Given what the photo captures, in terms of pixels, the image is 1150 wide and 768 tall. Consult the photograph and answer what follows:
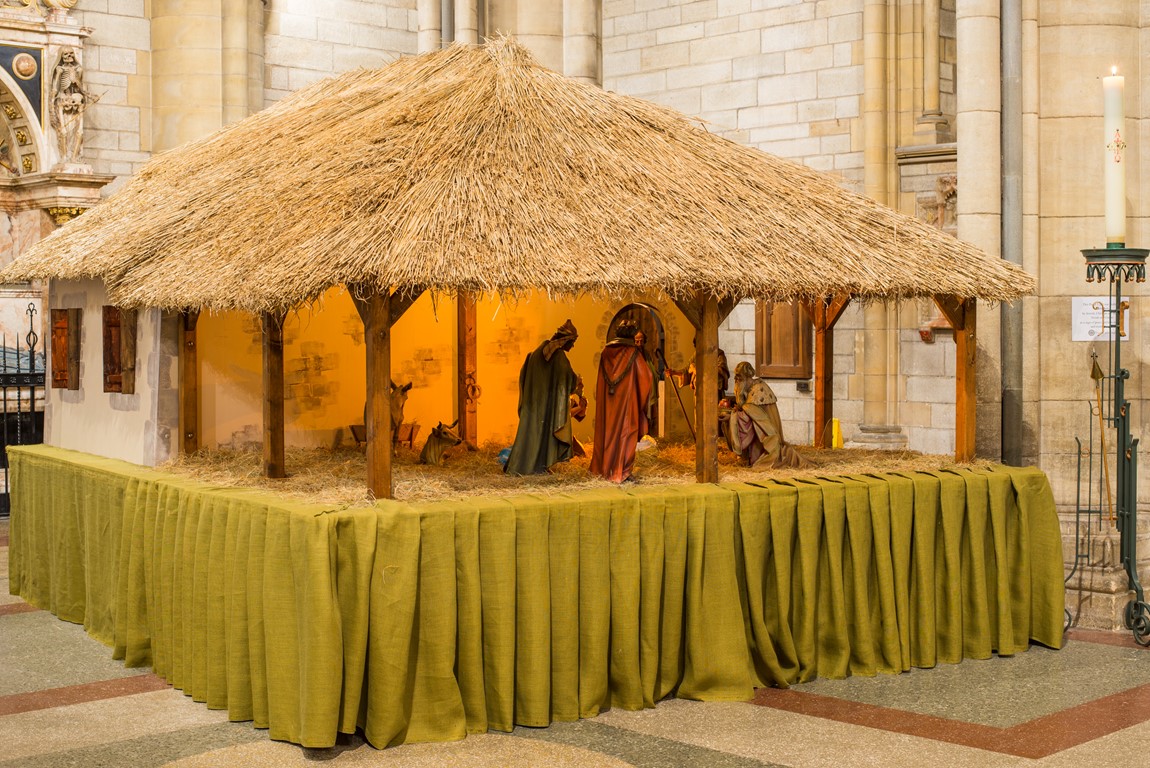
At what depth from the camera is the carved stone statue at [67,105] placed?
17.0 metres

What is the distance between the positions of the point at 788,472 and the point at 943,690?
182cm

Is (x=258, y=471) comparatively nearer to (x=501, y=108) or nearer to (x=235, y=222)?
(x=235, y=222)

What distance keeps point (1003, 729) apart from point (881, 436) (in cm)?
747

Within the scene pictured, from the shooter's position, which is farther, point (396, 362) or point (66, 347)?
point (396, 362)

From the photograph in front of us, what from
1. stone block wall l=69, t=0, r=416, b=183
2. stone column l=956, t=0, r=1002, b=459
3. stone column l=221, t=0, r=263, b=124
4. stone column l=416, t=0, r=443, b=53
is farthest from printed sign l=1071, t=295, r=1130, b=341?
stone block wall l=69, t=0, r=416, b=183

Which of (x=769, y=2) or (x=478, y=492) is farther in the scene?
(x=769, y=2)

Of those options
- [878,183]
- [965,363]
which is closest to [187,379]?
[965,363]

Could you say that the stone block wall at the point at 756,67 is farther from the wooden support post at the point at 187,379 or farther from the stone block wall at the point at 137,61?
the wooden support post at the point at 187,379

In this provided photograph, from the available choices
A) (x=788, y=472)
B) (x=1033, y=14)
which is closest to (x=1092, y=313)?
(x=1033, y=14)

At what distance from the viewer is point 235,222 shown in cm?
1026

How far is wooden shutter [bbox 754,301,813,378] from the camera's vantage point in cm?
1698

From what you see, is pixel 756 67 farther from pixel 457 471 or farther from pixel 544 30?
pixel 457 471

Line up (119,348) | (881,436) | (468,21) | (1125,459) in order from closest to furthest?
(1125,459), (119,348), (881,436), (468,21)

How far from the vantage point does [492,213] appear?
9.30 m
